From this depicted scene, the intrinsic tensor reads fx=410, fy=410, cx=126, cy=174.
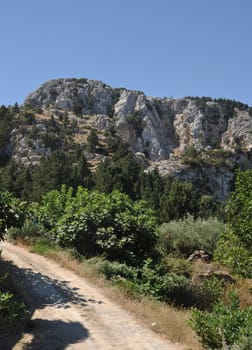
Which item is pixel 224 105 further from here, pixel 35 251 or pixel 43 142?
pixel 35 251

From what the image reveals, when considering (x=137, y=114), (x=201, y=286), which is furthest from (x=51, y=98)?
(x=201, y=286)

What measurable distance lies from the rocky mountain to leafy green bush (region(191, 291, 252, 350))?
77.7 metres

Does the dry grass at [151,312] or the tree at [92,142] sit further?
the tree at [92,142]

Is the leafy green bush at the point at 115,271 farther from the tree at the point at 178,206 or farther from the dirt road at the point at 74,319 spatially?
the tree at the point at 178,206

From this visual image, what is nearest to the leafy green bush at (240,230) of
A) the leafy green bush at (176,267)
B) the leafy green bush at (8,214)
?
the leafy green bush at (176,267)

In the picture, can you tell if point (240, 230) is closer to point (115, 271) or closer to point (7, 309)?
point (115, 271)

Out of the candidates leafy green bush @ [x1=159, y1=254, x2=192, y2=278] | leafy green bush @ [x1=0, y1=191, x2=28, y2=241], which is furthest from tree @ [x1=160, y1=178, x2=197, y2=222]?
leafy green bush @ [x1=0, y1=191, x2=28, y2=241]

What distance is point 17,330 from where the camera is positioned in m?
7.60

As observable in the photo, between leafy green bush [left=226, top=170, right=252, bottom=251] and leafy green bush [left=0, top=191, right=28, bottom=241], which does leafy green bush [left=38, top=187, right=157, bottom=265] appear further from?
leafy green bush [left=0, top=191, right=28, bottom=241]

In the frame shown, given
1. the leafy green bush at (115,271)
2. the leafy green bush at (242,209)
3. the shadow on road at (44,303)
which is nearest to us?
the shadow on road at (44,303)


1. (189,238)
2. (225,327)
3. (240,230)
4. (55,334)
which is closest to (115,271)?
(240,230)

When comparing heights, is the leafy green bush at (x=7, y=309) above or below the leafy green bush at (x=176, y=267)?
above

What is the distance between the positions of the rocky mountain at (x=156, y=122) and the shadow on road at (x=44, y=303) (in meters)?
74.1

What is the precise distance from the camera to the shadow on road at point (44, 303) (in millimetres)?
7223
